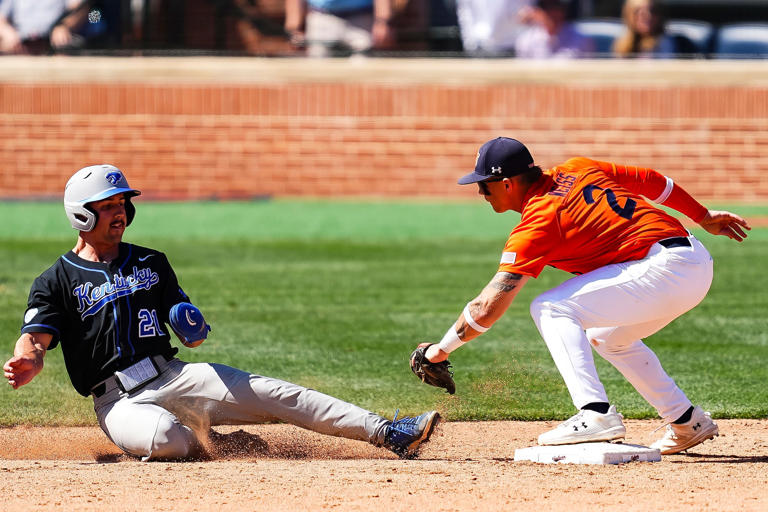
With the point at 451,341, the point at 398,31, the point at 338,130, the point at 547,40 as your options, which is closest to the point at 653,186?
the point at 451,341

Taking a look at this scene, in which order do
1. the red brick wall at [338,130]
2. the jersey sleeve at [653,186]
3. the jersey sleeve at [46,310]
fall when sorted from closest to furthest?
the jersey sleeve at [46,310] < the jersey sleeve at [653,186] < the red brick wall at [338,130]

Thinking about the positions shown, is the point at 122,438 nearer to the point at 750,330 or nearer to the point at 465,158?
the point at 750,330

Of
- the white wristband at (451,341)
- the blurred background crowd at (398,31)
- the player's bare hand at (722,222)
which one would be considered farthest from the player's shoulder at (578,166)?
the blurred background crowd at (398,31)

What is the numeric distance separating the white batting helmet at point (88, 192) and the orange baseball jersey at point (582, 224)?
6.30ft

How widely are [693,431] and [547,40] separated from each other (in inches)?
501

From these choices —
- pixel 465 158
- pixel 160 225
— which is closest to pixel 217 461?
pixel 160 225

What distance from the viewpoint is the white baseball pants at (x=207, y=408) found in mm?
5852

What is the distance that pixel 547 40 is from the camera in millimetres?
17984

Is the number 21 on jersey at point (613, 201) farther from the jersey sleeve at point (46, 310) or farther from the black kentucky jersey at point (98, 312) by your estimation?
the jersey sleeve at point (46, 310)

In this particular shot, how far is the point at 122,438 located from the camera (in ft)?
19.3

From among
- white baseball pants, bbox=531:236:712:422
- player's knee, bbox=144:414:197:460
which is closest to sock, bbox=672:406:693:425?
white baseball pants, bbox=531:236:712:422

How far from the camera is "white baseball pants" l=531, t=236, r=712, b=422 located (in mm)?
5535

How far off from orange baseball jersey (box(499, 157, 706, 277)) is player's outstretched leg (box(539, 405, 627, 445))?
0.71 m

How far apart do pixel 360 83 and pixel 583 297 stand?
1267 centimetres
